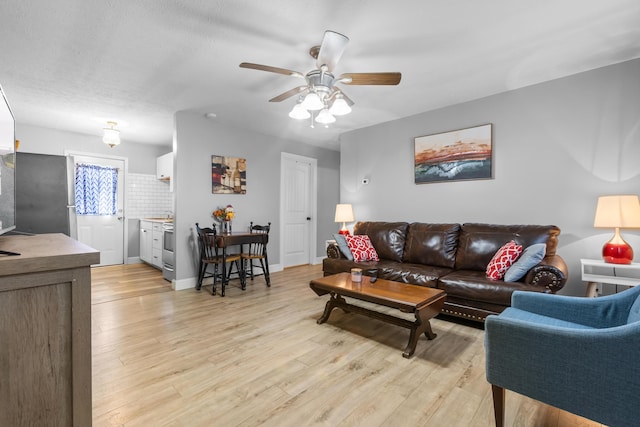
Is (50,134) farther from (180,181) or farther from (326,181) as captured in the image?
(326,181)

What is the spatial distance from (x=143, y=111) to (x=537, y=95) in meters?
4.87

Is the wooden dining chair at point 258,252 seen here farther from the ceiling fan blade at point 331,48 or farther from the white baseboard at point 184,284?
the ceiling fan blade at point 331,48

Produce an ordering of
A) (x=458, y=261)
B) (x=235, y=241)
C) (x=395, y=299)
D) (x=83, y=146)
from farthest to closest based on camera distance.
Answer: (x=83, y=146) → (x=235, y=241) → (x=458, y=261) → (x=395, y=299)

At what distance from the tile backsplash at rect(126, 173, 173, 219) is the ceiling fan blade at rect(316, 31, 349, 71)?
5156 mm

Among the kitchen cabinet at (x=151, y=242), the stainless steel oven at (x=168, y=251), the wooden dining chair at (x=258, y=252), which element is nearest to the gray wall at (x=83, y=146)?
the kitchen cabinet at (x=151, y=242)

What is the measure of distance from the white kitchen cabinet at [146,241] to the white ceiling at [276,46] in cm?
230

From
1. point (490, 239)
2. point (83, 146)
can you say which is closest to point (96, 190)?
point (83, 146)

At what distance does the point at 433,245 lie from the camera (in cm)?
358

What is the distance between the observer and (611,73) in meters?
2.83

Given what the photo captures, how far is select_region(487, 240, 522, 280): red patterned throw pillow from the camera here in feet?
9.14

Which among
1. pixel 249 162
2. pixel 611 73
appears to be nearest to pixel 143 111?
pixel 249 162

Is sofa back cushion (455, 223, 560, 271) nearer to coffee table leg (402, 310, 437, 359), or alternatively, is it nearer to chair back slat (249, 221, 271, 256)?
coffee table leg (402, 310, 437, 359)

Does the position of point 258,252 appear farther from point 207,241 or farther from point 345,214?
point 345,214

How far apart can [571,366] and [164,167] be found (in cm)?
615
